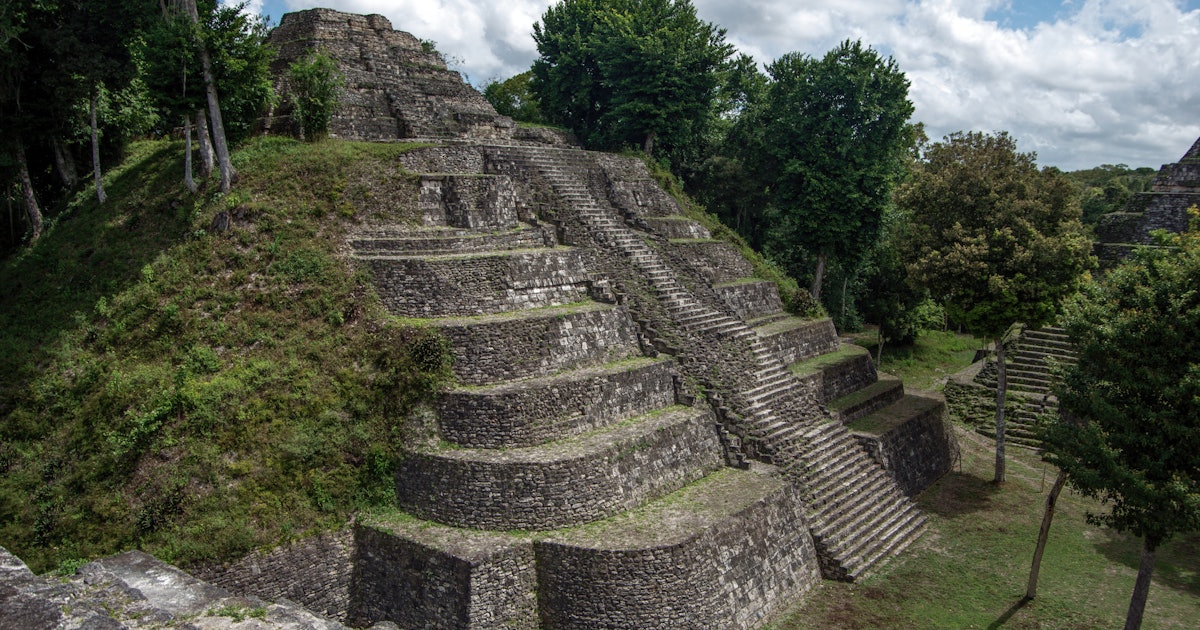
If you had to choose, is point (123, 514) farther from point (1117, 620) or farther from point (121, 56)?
point (1117, 620)

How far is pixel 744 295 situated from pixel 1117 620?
41.8 ft

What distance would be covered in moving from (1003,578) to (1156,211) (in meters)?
24.1

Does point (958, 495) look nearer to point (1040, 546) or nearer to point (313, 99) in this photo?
point (1040, 546)

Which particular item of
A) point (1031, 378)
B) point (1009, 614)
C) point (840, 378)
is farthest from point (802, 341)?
point (1031, 378)

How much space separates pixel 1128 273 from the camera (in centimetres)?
1319

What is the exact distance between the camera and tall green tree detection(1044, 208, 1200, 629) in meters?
11.7

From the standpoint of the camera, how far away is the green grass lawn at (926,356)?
32.2 m

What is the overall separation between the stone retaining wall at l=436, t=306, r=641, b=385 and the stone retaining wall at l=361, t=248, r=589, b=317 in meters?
0.73

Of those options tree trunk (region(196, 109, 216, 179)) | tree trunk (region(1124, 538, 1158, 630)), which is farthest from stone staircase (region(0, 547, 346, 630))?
tree trunk (region(1124, 538, 1158, 630))

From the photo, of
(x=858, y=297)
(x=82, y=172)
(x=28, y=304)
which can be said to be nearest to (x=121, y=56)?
(x=82, y=172)

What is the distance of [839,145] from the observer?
29047 mm

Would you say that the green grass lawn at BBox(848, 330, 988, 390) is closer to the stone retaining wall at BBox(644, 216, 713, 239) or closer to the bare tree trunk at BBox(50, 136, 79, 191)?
A: the stone retaining wall at BBox(644, 216, 713, 239)

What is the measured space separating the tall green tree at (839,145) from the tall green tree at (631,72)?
383 centimetres

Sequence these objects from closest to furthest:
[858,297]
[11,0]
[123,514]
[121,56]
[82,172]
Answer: [123,514], [11,0], [121,56], [82,172], [858,297]
